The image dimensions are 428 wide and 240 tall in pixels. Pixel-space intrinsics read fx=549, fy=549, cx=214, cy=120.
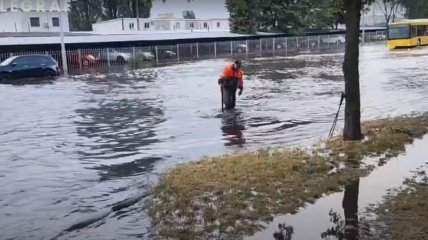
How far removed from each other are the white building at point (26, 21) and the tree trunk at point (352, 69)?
51555mm

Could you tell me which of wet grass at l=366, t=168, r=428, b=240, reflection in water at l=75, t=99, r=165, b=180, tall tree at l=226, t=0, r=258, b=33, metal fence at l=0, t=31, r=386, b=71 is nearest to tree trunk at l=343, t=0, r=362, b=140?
wet grass at l=366, t=168, r=428, b=240

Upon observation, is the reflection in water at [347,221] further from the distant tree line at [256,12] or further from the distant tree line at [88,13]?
the distant tree line at [88,13]

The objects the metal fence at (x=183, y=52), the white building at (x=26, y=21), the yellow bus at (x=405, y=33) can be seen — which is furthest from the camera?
the white building at (x=26, y=21)

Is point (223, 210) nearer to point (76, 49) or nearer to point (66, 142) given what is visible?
point (66, 142)

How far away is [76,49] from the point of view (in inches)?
1783

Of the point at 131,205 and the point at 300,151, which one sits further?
the point at 300,151

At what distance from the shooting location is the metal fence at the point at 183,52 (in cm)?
4469

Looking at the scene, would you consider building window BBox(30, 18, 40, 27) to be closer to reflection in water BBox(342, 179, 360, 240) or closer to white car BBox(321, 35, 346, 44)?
white car BBox(321, 35, 346, 44)

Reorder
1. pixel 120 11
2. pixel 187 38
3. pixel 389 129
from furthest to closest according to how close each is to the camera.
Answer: pixel 120 11, pixel 187 38, pixel 389 129

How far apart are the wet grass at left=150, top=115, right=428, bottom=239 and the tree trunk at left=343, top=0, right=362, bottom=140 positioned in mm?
312

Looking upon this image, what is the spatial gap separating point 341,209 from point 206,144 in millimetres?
5781

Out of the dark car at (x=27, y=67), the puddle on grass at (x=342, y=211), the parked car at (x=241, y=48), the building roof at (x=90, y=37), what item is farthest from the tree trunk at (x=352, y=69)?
the parked car at (x=241, y=48)

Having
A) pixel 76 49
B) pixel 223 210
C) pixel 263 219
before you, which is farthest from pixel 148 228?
pixel 76 49

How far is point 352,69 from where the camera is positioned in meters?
10.2
